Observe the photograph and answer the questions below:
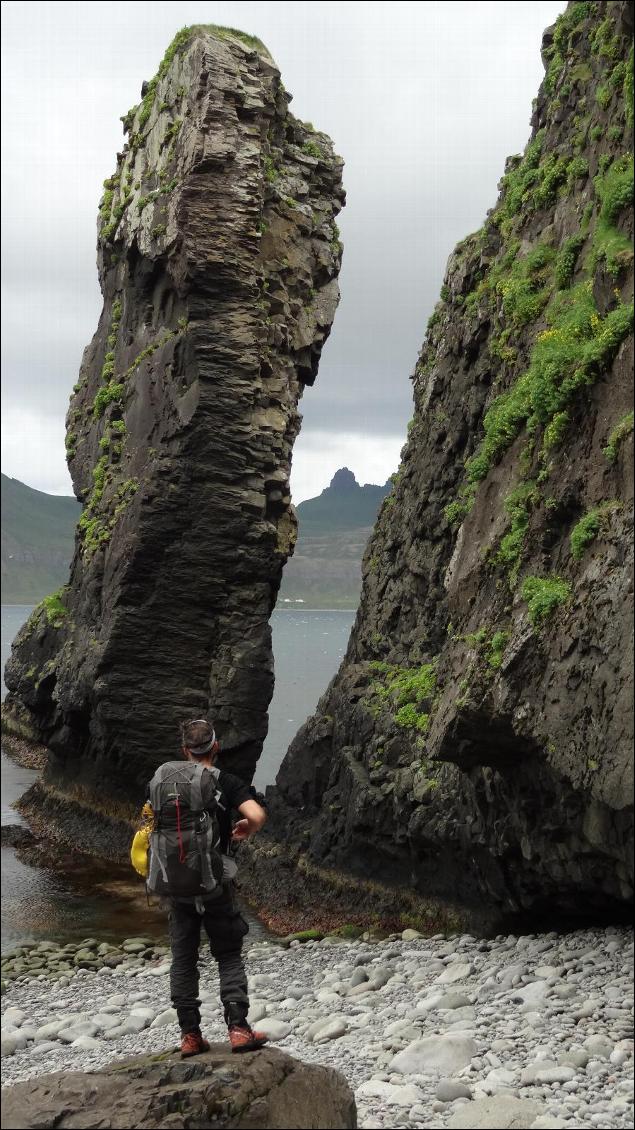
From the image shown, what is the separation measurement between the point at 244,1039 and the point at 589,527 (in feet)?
22.2

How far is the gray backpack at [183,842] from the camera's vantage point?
28.6 feet

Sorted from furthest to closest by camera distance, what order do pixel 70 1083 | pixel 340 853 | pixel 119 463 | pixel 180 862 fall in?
pixel 119 463
pixel 340 853
pixel 180 862
pixel 70 1083

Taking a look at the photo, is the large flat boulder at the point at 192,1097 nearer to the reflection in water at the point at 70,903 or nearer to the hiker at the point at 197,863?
the hiker at the point at 197,863

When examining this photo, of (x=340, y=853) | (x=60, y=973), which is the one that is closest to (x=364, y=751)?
(x=340, y=853)

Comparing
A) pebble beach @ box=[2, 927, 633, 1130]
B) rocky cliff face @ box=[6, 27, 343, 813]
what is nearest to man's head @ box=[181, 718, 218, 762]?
pebble beach @ box=[2, 927, 633, 1130]

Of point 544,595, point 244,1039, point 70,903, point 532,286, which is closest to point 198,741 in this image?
point 244,1039

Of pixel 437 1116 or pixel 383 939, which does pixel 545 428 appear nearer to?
pixel 437 1116

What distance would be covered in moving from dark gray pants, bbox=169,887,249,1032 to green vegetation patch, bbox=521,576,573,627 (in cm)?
537

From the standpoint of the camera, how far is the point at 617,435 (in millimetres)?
11516

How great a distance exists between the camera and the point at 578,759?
11.7m

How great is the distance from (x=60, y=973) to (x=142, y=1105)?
12462mm

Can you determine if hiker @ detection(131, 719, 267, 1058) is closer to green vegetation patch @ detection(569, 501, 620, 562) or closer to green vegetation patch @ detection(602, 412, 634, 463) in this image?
green vegetation patch @ detection(569, 501, 620, 562)

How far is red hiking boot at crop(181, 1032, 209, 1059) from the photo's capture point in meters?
8.59

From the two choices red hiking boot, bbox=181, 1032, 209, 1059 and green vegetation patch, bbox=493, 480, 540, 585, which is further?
green vegetation patch, bbox=493, 480, 540, 585
